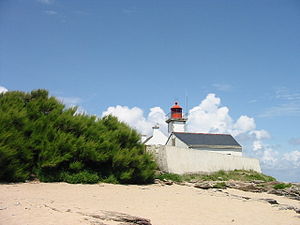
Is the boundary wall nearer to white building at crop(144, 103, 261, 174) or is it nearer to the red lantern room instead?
white building at crop(144, 103, 261, 174)

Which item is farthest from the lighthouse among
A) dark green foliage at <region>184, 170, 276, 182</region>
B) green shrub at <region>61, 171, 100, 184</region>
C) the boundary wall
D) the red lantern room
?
green shrub at <region>61, 171, 100, 184</region>

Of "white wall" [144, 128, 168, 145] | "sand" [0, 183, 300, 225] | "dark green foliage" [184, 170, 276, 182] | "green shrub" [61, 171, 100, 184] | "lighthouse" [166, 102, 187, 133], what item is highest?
"lighthouse" [166, 102, 187, 133]

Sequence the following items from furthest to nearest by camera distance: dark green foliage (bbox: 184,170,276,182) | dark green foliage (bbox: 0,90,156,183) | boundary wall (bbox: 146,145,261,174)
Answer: dark green foliage (bbox: 184,170,276,182), boundary wall (bbox: 146,145,261,174), dark green foliage (bbox: 0,90,156,183)

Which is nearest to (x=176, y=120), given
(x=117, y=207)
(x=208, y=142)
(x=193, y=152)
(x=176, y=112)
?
(x=176, y=112)

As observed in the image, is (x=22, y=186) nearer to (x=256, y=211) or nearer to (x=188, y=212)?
(x=188, y=212)

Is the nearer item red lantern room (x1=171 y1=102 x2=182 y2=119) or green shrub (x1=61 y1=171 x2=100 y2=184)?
green shrub (x1=61 y1=171 x2=100 y2=184)

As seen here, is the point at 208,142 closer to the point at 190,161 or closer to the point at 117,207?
the point at 190,161

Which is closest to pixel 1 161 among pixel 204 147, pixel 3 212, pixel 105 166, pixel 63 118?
pixel 63 118

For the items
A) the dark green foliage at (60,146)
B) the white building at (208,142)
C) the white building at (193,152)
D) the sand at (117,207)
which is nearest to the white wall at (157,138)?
the white building at (193,152)

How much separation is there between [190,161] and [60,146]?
9449 mm

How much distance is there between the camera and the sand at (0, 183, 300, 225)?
5.62 metres

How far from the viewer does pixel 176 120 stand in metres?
34.9

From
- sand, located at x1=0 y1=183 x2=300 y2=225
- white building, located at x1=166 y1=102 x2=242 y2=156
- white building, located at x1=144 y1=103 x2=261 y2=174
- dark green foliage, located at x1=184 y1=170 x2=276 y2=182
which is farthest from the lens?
white building, located at x1=166 y1=102 x2=242 y2=156

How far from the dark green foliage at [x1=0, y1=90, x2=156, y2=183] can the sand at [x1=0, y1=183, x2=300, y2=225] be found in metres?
0.86
